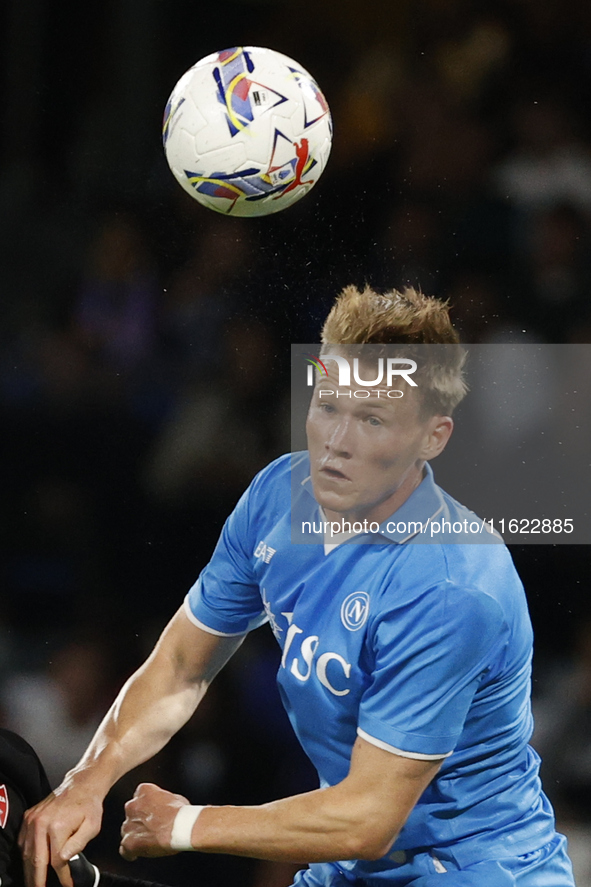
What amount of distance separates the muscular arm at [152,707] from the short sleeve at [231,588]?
0.14 feet

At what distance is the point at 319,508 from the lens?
6.73 feet

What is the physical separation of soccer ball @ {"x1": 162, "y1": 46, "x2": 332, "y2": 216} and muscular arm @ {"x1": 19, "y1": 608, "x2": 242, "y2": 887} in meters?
1.01

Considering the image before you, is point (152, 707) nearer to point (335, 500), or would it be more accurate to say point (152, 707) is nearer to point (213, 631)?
point (213, 631)

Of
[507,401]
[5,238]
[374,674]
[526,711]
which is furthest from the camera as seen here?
[5,238]

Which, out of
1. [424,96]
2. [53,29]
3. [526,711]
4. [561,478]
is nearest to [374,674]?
[526,711]

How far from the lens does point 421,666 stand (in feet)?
5.80

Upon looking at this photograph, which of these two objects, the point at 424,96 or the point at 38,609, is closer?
the point at 424,96

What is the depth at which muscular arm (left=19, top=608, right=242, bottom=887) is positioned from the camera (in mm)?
2160

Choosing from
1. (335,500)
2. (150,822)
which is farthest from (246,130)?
(150,822)

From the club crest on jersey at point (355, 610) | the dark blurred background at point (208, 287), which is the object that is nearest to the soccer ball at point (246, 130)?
the dark blurred background at point (208, 287)

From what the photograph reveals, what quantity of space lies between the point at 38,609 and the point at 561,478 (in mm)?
1382

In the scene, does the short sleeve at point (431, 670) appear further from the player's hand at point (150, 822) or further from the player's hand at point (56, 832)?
the player's hand at point (56, 832)

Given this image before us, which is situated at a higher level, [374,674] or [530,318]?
[530,318]

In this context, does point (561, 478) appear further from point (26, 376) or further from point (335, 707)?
point (26, 376)
